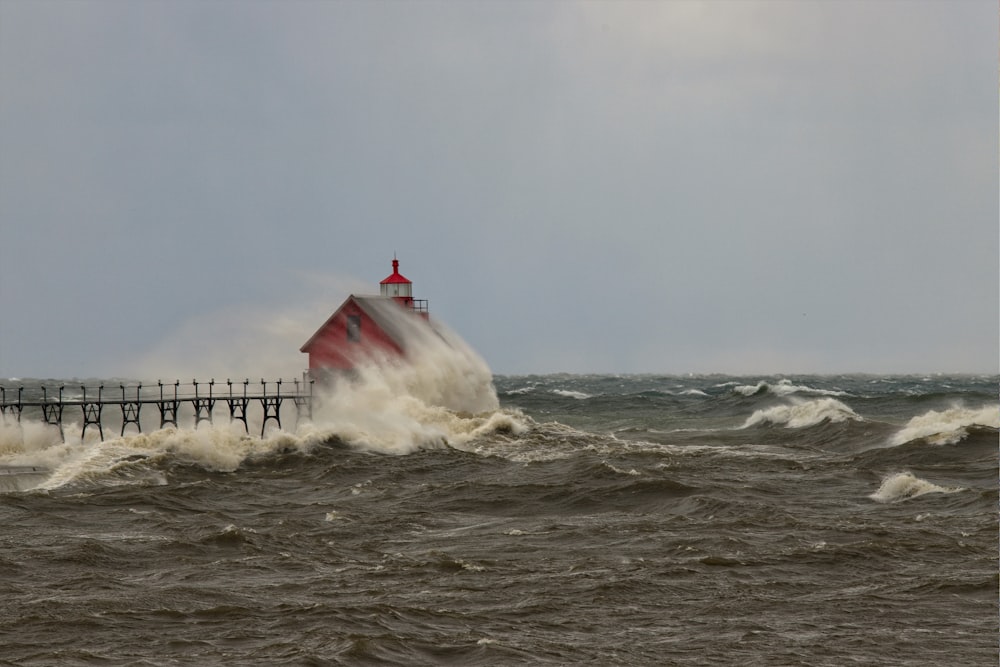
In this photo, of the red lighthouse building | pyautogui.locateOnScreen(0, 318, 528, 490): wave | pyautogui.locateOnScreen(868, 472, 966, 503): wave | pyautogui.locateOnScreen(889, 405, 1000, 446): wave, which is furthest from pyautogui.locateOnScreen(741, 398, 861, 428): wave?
pyautogui.locateOnScreen(868, 472, 966, 503): wave

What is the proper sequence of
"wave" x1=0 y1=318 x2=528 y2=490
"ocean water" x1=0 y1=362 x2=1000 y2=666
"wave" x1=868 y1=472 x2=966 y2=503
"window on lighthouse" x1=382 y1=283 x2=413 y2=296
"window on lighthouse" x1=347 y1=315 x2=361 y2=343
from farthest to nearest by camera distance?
1. "window on lighthouse" x1=382 y1=283 x2=413 y2=296
2. "window on lighthouse" x1=347 y1=315 x2=361 y2=343
3. "wave" x1=0 y1=318 x2=528 y2=490
4. "wave" x1=868 y1=472 x2=966 y2=503
5. "ocean water" x1=0 y1=362 x2=1000 y2=666

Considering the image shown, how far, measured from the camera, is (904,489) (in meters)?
26.9

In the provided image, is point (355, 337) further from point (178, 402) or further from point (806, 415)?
point (806, 415)

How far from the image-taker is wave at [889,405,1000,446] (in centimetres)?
3631

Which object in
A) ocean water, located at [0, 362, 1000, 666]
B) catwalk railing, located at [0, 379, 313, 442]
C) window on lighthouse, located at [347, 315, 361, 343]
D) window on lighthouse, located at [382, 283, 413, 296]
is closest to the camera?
ocean water, located at [0, 362, 1000, 666]

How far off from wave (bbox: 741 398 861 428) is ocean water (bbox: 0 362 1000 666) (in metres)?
8.07

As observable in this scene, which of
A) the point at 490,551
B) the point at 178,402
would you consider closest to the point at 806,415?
the point at 178,402

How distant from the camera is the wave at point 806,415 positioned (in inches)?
1881

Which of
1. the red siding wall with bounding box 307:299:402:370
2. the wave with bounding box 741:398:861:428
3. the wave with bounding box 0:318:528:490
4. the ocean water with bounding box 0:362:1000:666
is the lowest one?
the ocean water with bounding box 0:362:1000:666

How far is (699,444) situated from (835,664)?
3031 cm

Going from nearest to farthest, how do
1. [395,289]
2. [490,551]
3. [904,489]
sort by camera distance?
[490,551] < [904,489] < [395,289]

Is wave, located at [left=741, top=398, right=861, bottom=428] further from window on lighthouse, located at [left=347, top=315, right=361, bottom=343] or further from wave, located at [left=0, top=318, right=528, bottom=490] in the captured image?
window on lighthouse, located at [left=347, top=315, right=361, bottom=343]

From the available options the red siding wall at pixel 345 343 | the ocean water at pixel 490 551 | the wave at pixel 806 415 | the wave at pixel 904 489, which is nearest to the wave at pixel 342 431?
the ocean water at pixel 490 551

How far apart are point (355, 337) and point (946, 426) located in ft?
68.9
